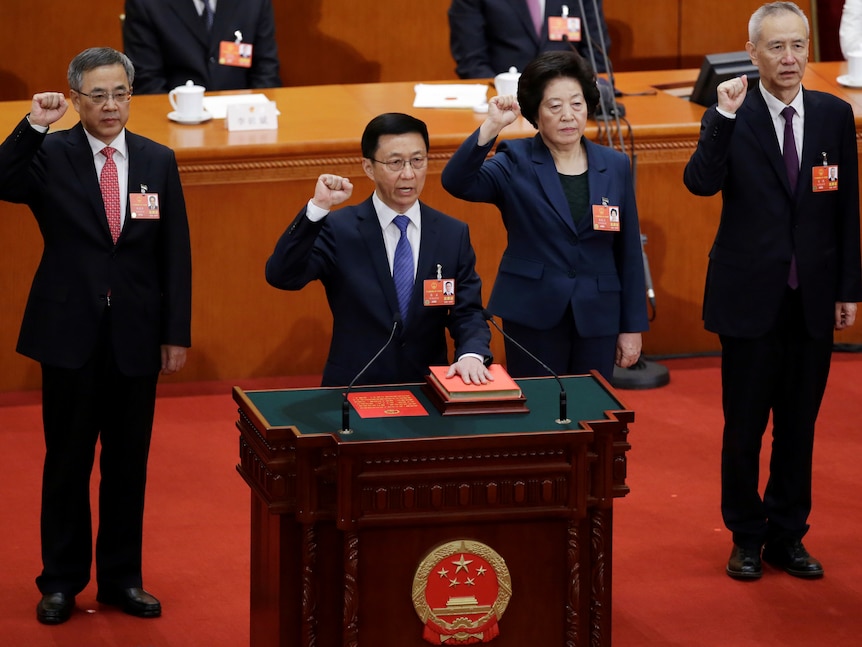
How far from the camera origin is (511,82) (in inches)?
224

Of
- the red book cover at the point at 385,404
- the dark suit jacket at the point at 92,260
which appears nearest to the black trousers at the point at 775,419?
the red book cover at the point at 385,404

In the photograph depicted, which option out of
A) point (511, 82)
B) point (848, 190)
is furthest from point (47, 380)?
point (511, 82)

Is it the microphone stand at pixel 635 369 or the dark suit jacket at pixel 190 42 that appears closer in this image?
the microphone stand at pixel 635 369

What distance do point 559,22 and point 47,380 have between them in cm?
339

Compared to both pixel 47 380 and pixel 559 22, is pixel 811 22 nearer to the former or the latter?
pixel 559 22

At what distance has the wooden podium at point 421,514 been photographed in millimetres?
2693

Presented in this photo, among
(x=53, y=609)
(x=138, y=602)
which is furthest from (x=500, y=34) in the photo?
(x=53, y=609)

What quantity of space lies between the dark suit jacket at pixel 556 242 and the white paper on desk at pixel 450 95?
197 centimetres

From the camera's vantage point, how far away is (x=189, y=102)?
17.7 feet

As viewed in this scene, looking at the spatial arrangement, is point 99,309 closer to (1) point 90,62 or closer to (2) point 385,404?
(1) point 90,62

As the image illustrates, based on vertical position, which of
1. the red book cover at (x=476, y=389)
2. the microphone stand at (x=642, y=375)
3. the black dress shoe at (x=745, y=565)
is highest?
the red book cover at (x=476, y=389)

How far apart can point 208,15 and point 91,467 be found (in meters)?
2.96

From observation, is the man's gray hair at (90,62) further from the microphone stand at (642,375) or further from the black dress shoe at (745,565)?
the microphone stand at (642,375)

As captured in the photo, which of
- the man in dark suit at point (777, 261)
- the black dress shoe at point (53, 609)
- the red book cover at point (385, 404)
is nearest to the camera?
the red book cover at point (385, 404)
